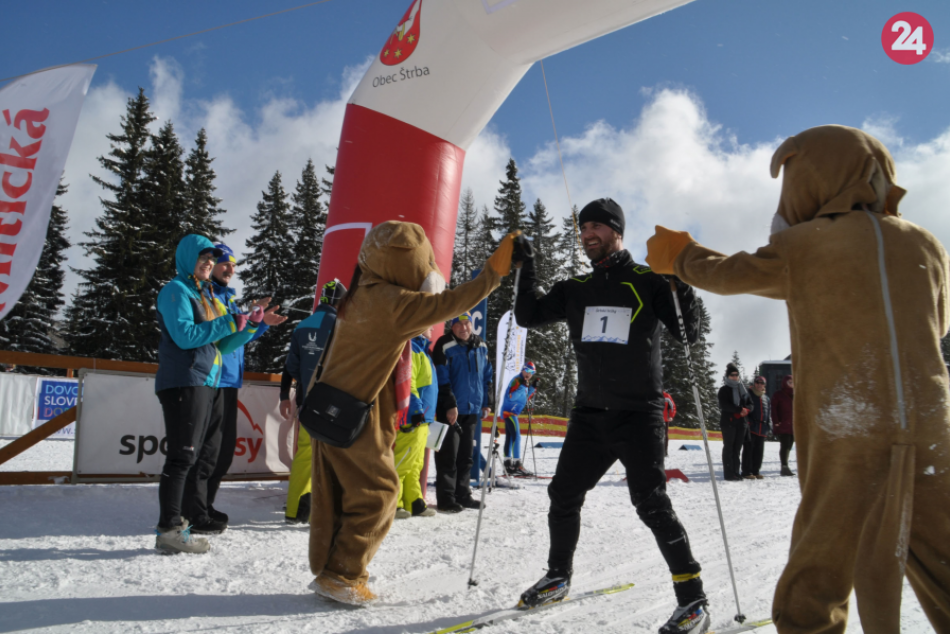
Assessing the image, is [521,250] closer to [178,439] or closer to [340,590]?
[340,590]

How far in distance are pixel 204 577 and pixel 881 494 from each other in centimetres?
306

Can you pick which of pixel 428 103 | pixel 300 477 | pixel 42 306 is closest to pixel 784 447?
pixel 428 103

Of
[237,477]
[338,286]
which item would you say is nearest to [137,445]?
[237,477]

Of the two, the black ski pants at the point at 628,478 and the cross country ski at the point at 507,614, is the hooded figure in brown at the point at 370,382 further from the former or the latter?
the black ski pants at the point at 628,478

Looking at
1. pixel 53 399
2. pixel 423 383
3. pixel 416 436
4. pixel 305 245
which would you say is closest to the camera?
pixel 416 436

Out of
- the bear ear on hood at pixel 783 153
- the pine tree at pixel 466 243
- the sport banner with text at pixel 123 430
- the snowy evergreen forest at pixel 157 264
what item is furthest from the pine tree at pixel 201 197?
the bear ear on hood at pixel 783 153

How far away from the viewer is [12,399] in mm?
11602

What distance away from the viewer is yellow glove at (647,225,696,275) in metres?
2.44

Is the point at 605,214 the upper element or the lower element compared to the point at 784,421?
upper

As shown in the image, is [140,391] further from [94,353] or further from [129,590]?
[94,353]

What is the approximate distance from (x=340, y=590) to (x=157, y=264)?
26.0 meters

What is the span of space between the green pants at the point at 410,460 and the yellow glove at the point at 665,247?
305 centimetres

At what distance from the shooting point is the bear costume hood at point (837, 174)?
6.51 ft

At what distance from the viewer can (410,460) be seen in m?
5.13
